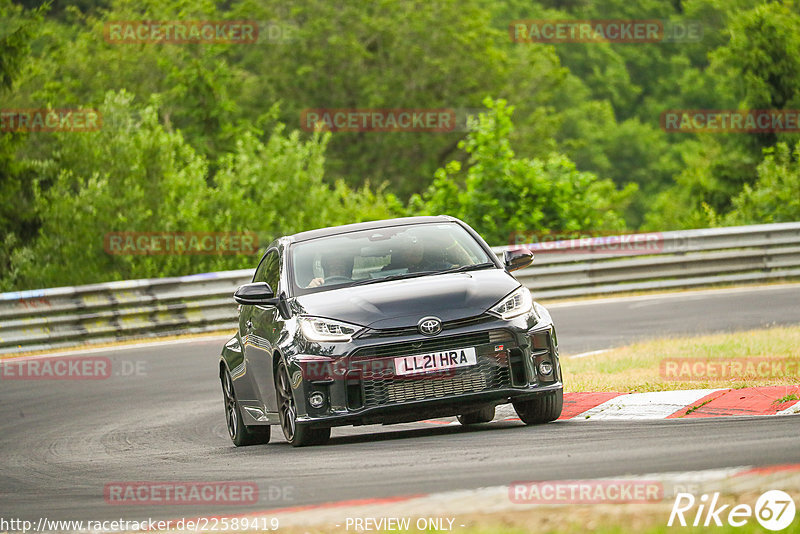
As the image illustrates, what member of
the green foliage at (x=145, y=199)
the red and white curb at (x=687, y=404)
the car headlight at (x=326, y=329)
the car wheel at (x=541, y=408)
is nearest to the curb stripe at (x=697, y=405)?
the red and white curb at (x=687, y=404)

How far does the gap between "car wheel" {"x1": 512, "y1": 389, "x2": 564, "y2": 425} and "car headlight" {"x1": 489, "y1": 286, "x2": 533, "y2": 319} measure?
59 centimetres

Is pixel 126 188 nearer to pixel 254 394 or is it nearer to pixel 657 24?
pixel 254 394

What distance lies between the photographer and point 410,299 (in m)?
8.80

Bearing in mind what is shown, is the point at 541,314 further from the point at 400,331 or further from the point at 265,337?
the point at 265,337

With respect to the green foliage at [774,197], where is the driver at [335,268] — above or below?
above

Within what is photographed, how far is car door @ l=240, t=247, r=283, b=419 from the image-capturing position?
9500mm

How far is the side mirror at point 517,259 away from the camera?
9922mm

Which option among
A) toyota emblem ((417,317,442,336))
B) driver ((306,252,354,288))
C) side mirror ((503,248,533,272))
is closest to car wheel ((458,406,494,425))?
side mirror ((503,248,533,272))

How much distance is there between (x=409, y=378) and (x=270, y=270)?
2267 mm

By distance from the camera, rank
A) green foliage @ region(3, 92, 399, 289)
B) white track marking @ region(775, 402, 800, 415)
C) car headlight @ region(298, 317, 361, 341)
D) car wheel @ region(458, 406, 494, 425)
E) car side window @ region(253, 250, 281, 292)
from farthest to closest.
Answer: green foliage @ region(3, 92, 399, 289) < car wheel @ region(458, 406, 494, 425) < car side window @ region(253, 250, 281, 292) < car headlight @ region(298, 317, 361, 341) < white track marking @ region(775, 402, 800, 415)

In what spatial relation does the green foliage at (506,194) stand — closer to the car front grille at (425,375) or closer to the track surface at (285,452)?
the track surface at (285,452)

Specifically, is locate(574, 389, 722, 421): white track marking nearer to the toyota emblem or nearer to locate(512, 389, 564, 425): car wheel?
locate(512, 389, 564, 425): car wheel

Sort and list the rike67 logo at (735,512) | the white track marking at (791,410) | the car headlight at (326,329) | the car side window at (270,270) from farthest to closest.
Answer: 1. the car side window at (270,270)
2. the car headlight at (326,329)
3. the white track marking at (791,410)
4. the rike67 logo at (735,512)

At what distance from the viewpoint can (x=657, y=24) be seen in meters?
87.7
